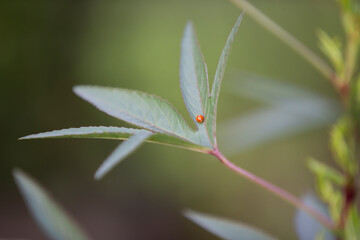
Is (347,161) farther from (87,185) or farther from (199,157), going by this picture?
(87,185)

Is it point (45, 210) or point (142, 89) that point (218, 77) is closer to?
point (45, 210)

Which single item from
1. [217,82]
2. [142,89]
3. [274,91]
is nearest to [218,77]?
[217,82]

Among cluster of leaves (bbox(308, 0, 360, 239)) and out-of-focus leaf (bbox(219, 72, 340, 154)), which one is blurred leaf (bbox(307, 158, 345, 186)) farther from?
out-of-focus leaf (bbox(219, 72, 340, 154))

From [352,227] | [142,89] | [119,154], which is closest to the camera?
[119,154]

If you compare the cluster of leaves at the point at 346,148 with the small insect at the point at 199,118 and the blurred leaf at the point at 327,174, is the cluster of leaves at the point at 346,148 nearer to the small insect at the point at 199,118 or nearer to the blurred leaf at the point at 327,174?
the blurred leaf at the point at 327,174

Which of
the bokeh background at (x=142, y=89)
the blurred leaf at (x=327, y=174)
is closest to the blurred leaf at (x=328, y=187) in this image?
the blurred leaf at (x=327, y=174)

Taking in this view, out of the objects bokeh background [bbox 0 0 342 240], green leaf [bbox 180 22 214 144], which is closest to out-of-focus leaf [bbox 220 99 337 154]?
green leaf [bbox 180 22 214 144]
